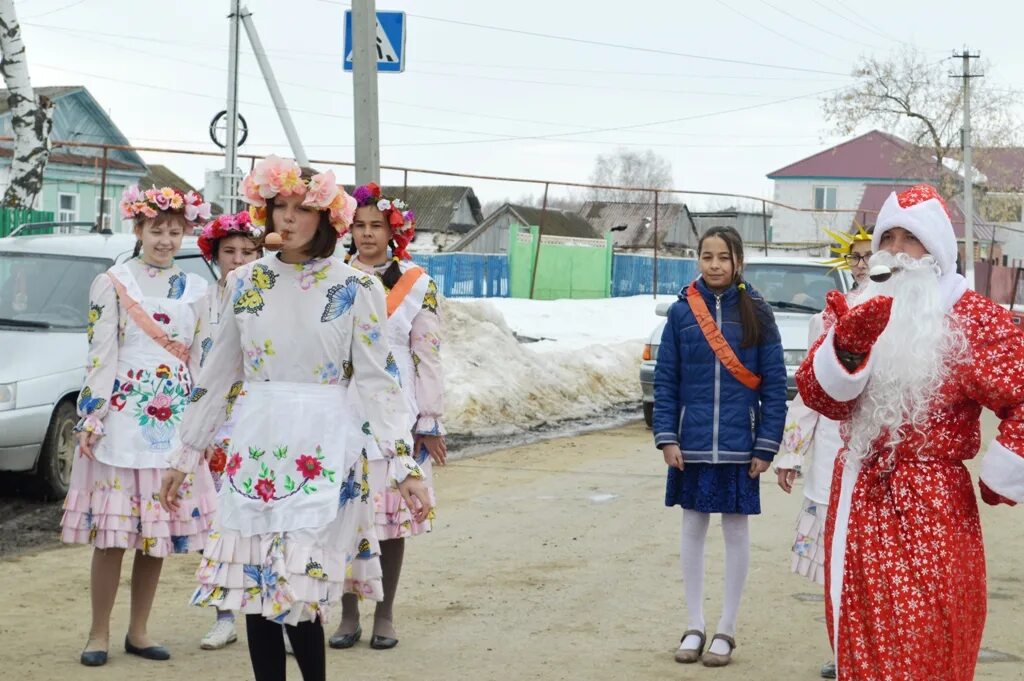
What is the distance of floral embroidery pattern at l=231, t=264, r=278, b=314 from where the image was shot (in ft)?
15.3

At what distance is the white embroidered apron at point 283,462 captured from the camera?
4520mm

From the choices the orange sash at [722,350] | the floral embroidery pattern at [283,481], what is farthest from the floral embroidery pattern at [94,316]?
the orange sash at [722,350]

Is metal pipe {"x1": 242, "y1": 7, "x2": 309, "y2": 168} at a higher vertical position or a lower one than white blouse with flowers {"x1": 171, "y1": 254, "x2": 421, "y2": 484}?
higher

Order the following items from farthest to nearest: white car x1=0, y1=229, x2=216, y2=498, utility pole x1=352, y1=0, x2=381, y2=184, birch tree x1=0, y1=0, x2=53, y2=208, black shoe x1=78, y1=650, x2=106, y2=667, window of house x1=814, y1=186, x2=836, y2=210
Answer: window of house x1=814, y1=186, x2=836, y2=210 → birch tree x1=0, y1=0, x2=53, y2=208 → utility pole x1=352, y1=0, x2=381, y2=184 → white car x1=0, y1=229, x2=216, y2=498 → black shoe x1=78, y1=650, x2=106, y2=667

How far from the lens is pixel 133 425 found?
20.5 feet

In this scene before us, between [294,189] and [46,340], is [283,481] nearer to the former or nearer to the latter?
[294,189]

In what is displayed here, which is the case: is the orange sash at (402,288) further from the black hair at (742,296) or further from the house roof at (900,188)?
the house roof at (900,188)

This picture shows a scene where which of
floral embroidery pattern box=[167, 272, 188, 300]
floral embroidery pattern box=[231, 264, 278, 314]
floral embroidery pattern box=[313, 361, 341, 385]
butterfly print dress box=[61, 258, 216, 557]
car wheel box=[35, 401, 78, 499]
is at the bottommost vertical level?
car wheel box=[35, 401, 78, 499]

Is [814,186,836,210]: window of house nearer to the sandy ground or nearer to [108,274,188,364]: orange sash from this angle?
the sandy ground

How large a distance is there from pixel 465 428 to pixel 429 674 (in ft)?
29.8

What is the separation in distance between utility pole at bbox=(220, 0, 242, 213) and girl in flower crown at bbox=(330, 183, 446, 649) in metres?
14.9

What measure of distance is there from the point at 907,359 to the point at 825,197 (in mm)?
82623

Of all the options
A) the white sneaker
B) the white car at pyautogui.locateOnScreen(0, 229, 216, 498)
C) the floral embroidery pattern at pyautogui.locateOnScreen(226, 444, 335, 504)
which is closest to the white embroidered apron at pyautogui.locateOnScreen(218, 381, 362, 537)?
the floral embroidery pattern at pyautogui.locateOnScreen(226, 444, 335, 504)

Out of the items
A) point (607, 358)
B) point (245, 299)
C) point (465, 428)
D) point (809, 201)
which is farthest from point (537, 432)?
point (809, 201)
